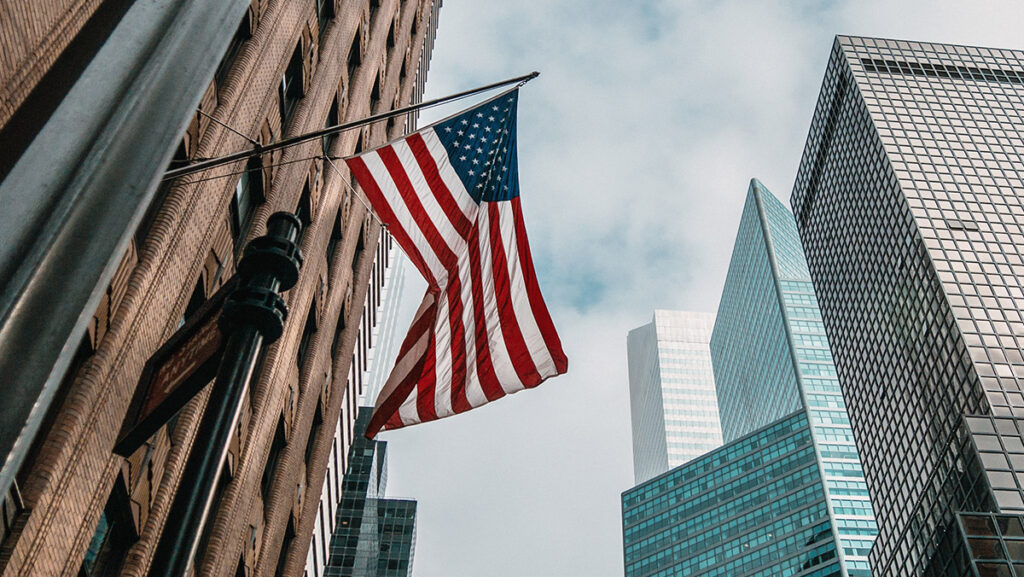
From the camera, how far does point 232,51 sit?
52.5 ft

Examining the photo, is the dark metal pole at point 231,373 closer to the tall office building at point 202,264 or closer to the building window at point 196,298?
the tall office building at point 202,264

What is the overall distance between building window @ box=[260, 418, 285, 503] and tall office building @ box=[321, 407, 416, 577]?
286 feet

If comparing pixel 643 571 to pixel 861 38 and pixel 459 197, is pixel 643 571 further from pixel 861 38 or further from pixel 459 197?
pixel 459 197

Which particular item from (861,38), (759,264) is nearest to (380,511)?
(861,38)

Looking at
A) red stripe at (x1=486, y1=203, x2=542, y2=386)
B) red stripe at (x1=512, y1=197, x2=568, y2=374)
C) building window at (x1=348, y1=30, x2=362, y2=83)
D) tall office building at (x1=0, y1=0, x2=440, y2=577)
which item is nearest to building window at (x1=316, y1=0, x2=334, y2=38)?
tall office building at (x1=0, y1=0, x2=440, y2=577)

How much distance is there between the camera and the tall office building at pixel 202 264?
4.75 meters

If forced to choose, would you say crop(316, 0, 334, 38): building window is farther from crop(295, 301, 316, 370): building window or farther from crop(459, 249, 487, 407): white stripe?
crop(459, 249, 487, 407): white stripe

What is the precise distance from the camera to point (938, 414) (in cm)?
7944

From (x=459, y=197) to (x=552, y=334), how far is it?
8.51 feet

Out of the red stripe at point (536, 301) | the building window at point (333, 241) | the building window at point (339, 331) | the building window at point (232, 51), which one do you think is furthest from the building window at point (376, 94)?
the red stripe at point (536, 301)

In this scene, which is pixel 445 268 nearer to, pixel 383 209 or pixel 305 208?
pixel 383 209

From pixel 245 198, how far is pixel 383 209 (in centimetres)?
521

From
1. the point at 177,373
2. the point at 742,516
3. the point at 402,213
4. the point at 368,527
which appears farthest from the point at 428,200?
the point at 742,516

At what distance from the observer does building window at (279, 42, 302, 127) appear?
19.2 m
